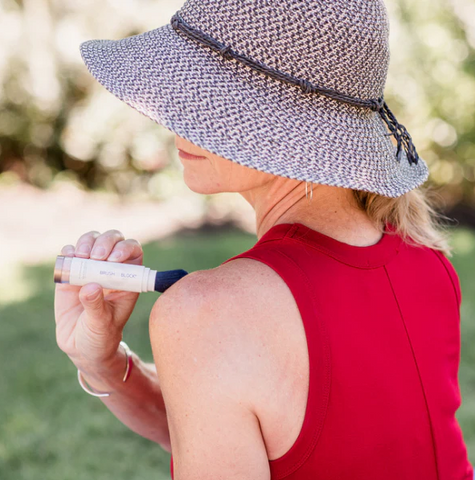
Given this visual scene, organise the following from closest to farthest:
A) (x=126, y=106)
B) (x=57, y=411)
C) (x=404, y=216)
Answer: (x=404, y=216)
(x=57, y=411)
(x=126, y=106)

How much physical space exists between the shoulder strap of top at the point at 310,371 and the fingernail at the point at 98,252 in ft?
1.46

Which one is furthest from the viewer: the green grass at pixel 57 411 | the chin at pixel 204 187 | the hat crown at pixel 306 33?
the green grass at pixel 57 411

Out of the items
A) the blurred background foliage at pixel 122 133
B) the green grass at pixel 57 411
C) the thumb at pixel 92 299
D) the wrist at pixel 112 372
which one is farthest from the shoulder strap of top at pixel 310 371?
the blurred background foliage at pixel 122 133

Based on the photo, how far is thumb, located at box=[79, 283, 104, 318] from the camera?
146 cm

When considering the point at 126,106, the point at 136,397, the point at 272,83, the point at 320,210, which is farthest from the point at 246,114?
the point at 126,106

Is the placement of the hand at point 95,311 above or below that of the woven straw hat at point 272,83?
below

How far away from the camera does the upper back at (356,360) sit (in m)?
1.24

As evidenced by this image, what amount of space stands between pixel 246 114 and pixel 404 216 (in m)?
0.57

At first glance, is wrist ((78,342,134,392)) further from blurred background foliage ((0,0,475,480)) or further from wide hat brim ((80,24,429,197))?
blurred background foliage ((0,0,475,480))

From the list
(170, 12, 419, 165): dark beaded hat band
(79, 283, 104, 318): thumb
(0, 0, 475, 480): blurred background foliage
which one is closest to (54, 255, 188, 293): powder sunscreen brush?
(79, 283, 104, 318): thumb

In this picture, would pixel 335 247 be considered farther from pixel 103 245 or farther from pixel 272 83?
pixel 103 245

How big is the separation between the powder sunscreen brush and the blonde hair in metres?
0.49

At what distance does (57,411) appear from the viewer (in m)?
3.68

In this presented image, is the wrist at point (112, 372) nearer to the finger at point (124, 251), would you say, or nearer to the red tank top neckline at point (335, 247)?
the finger at point (124, 251)
